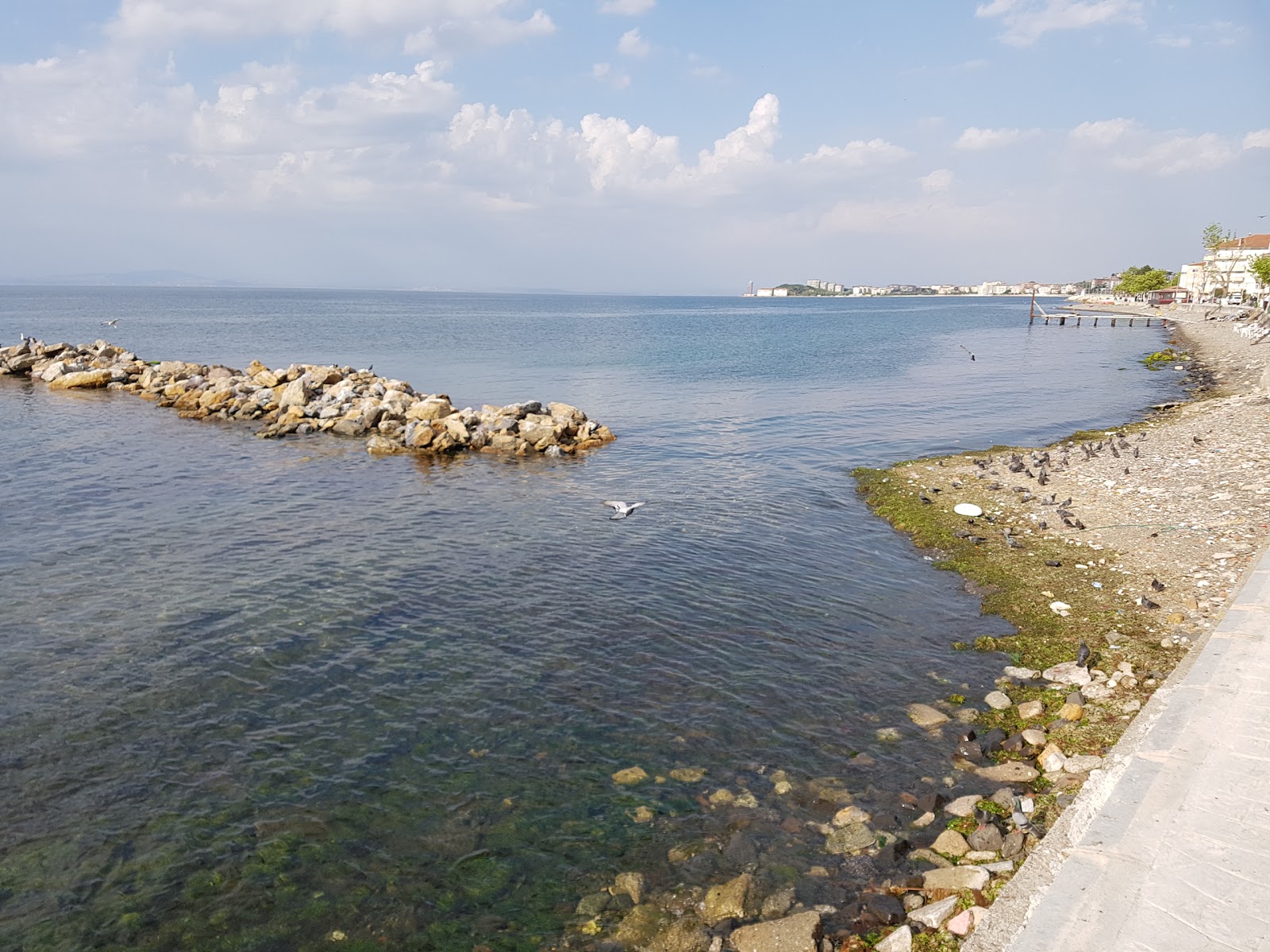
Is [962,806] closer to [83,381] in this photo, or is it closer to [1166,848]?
[1166,848]

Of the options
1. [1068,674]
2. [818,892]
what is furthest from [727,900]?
[1068,674]

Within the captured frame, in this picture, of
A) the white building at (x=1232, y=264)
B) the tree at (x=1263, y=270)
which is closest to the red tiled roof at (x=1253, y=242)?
the white building at (x=1232, y=264)

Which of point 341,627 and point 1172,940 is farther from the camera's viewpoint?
point 341,627

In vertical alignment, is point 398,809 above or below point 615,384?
below

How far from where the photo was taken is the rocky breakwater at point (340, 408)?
36.5m

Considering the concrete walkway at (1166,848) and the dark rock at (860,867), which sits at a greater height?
the concrete walkway at (1166,848)

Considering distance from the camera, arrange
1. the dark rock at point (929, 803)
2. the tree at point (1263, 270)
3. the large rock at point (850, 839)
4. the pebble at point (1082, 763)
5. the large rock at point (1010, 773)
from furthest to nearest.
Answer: the tree at point (1263, 270) → the large rock at point (1010, 773) → the pebble at point (1082, 763) → the dark rock at point (929, 803) → the large rock at point (850, 839)

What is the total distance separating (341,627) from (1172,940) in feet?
50.6

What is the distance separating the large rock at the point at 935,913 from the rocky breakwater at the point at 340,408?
93.7 feet

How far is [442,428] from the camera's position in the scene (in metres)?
36.8

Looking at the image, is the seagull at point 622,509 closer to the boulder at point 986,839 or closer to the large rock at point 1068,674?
the large rock at point 1068,674

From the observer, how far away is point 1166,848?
815 centimetres

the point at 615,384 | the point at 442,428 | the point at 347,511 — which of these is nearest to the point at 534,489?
the point at 347,511

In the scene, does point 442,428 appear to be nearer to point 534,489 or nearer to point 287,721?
point 534,489
